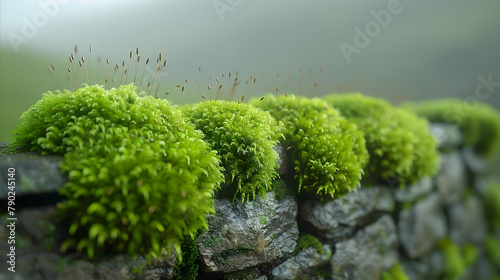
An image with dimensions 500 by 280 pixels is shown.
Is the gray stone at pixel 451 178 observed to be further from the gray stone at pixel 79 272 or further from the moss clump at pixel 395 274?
the gray stone at pixel 79 272

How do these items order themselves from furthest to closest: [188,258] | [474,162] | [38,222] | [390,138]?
[474,162], [390,138], [188,258], [38,222]

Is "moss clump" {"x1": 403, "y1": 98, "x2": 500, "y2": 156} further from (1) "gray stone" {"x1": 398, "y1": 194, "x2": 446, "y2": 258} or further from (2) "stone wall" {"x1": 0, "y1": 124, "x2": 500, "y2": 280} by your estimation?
(1) "gray stone" {"x1": 398, "y1": 194, "x2": 446, "y2": 258}

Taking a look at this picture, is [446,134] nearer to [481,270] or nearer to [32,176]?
[481,270]

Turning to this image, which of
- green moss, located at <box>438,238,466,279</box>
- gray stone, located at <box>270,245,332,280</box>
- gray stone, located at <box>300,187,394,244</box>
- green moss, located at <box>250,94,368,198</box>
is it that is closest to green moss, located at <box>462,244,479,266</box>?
green moss, located at <box>438,238,466,279</box>

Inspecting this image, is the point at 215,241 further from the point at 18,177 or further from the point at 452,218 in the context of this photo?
the point at 452,218

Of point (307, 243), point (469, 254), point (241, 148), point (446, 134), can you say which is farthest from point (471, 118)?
point (241, 148)
